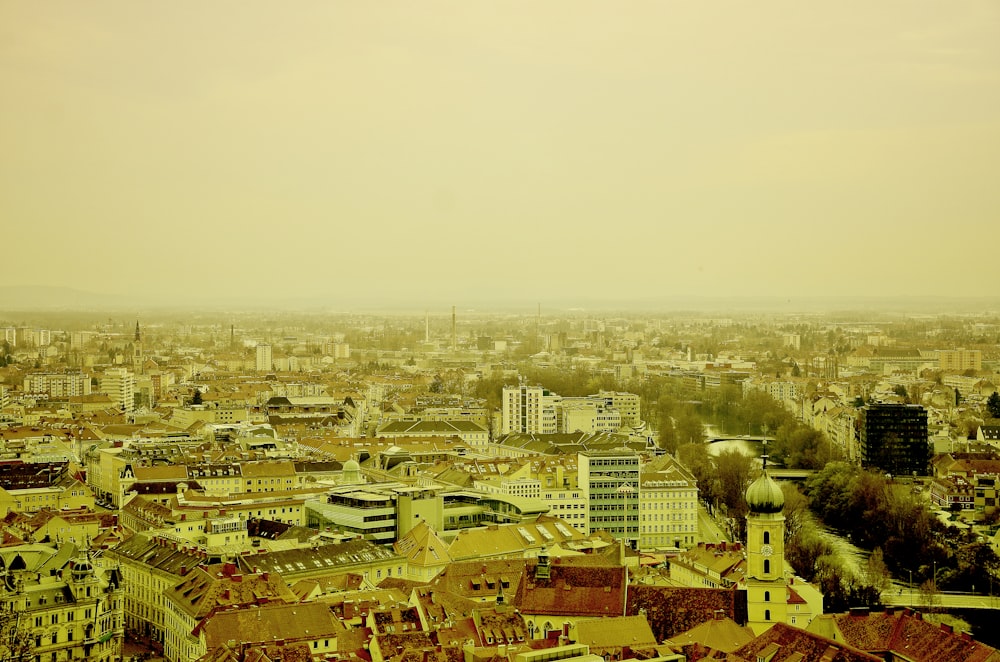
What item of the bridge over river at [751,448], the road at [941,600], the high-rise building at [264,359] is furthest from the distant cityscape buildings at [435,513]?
the high-rise building at [264,359]

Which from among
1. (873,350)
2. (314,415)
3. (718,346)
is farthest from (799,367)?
(314,415)

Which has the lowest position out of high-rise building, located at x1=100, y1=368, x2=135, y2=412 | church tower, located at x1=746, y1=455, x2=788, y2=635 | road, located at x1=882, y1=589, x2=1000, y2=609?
road, located at x1=882, y1=589, x2=1000, y2=609

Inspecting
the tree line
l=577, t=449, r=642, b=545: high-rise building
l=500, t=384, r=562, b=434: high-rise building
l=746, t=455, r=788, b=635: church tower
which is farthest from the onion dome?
l=500, t=384, r=562, b=434: high-rise building

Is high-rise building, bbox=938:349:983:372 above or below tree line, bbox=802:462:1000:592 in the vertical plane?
above

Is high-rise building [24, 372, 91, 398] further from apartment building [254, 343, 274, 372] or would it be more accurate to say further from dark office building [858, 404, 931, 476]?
dark office building [858, 404, 931, 476]

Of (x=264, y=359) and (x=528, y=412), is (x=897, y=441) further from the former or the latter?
(x=264, y=359)

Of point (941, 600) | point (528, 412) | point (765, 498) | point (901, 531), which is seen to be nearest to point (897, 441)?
point (901, 531)

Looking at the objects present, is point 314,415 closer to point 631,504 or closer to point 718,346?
point 631,504
